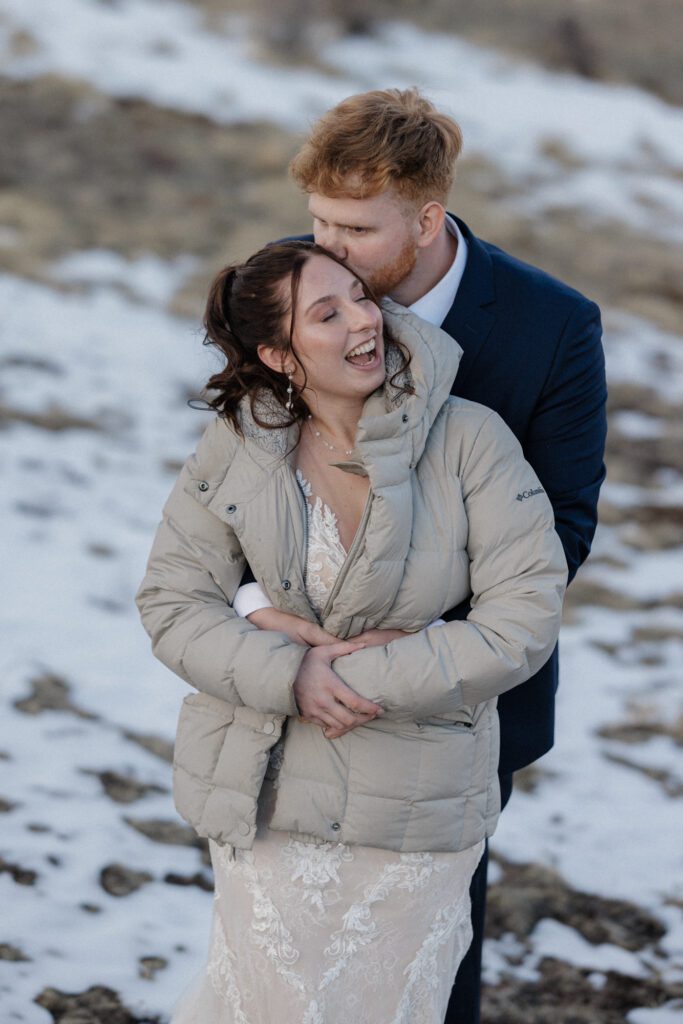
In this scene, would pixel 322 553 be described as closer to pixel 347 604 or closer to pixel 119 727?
pixel 347 604

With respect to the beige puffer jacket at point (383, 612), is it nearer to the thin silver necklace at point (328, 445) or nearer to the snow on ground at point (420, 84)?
the thin silver necklace at point (328, 445)

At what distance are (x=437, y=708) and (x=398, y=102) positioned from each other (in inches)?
42.6

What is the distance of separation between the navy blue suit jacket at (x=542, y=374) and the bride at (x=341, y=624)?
29 centimetres

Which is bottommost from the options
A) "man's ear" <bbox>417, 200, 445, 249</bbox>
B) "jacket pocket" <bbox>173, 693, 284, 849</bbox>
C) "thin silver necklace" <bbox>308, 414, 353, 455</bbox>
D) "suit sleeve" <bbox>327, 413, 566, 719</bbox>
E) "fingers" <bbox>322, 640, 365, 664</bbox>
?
"jacket pocket" <bbox>173, 693, 284, 849</bbox>

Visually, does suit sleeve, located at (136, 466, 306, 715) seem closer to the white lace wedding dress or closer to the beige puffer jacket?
the beige puffer jacket

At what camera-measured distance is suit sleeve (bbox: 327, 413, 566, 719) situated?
203 cm

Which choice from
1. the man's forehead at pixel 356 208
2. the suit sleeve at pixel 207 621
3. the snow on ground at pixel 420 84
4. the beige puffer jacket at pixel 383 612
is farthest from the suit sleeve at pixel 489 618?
the snow on ground at pixel 420 84

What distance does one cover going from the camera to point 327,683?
2043 millimetres

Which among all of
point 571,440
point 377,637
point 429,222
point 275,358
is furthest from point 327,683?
point 429,222

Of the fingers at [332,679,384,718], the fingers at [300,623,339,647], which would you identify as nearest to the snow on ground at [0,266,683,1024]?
the fingers at [300,623,339,647]

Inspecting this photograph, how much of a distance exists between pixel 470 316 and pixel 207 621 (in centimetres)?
82

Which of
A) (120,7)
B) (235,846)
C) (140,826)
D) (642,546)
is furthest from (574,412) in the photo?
(120,7)

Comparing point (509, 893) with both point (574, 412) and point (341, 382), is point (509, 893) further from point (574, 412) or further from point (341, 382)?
point (341, 382)

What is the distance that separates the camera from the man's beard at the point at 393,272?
2314 mm
